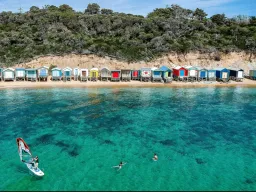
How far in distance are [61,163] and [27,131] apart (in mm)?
8984

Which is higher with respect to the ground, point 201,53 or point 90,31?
point 90,31

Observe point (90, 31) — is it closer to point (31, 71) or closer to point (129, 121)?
point (31, 71)

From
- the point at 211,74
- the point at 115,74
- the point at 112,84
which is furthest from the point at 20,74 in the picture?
the point at 211,74

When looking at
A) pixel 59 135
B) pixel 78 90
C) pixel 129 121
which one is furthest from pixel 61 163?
pixel 78 90

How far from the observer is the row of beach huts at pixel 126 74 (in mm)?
53219

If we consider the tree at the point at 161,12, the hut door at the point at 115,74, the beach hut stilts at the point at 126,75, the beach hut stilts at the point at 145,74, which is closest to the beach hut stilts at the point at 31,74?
the hut door at the point at 115,74

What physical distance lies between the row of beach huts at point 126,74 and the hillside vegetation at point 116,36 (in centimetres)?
621

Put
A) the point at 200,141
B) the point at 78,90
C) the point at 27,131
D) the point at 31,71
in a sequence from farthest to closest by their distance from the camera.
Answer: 1. the point at 31,71
2. the point at 78,90
3. the point at 27,131
4. the point at 200,141

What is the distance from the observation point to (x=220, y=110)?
36594 mm

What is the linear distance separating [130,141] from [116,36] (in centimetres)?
5238

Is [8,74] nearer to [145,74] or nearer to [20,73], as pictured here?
[20,73]

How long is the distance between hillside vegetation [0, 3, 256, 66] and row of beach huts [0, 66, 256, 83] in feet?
20.4

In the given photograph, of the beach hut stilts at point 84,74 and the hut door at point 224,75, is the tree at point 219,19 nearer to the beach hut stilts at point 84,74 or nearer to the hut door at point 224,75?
the hut door at point 224,75

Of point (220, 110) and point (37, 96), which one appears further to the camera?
point (37, 96)
